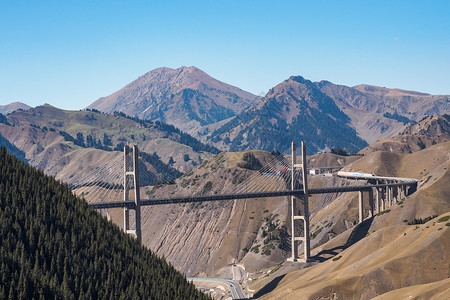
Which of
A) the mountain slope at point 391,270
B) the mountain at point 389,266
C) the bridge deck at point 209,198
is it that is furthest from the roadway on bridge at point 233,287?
the mountain slope at point 391,270

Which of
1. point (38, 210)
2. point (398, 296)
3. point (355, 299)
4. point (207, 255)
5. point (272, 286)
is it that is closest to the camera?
point (398, 296)

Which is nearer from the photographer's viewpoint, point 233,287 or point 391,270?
point 391,270

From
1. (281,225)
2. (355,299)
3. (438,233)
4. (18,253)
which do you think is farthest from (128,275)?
(281,225)

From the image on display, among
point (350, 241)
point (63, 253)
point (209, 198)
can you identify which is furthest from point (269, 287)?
point (63, 253)

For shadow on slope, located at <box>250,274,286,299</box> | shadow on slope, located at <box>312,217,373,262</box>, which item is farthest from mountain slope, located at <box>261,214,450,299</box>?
shadow on slope, located at <box>312,217,373,262</box>

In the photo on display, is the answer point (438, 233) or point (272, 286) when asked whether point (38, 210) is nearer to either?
point (272, 286)

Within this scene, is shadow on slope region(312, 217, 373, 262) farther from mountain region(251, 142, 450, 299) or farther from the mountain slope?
the mountain slope

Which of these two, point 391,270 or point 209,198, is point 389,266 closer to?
point 391,270

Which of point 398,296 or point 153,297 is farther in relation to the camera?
point 153,297

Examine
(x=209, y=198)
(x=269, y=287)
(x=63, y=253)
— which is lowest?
(x=269, y=287)
